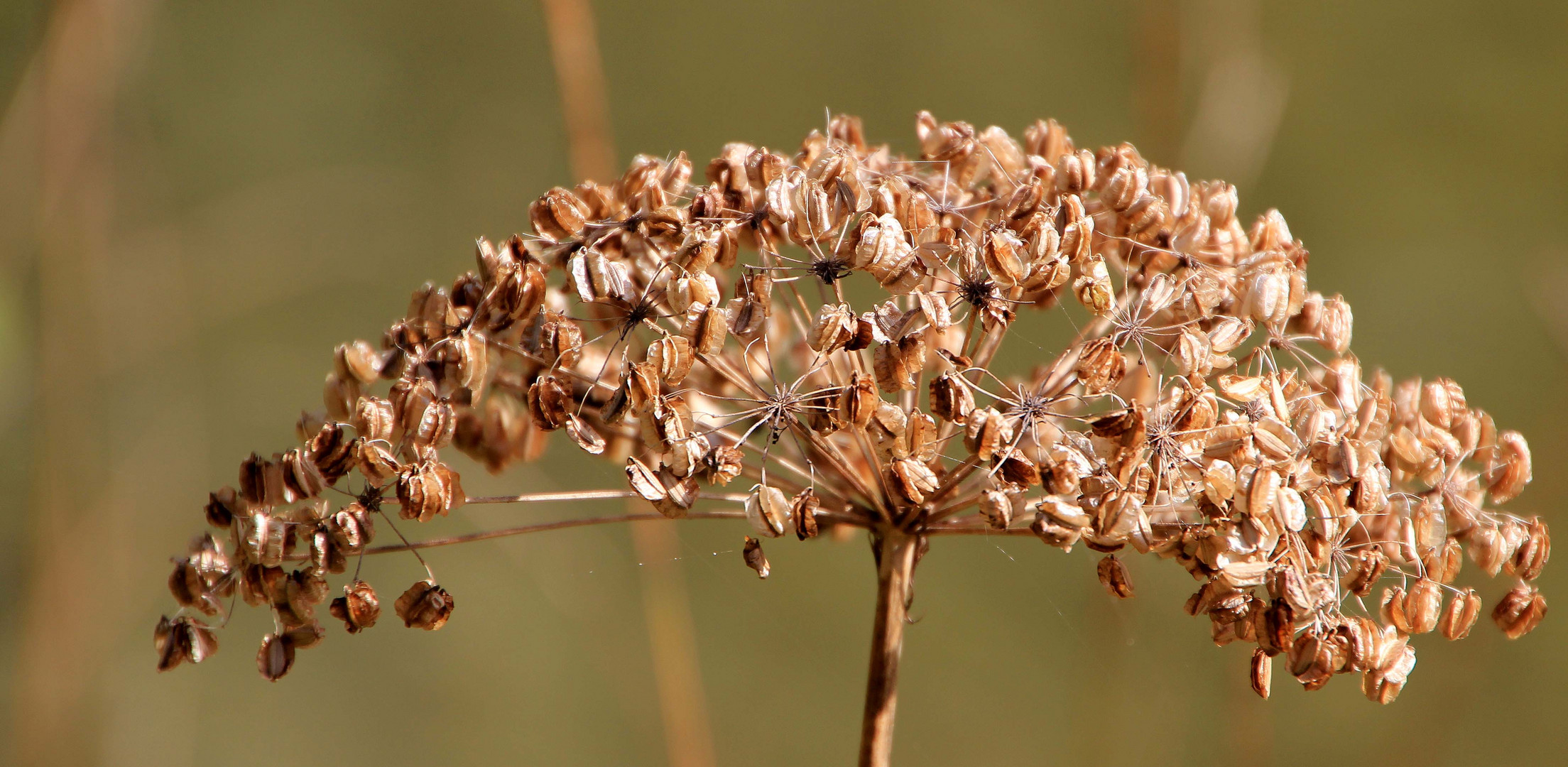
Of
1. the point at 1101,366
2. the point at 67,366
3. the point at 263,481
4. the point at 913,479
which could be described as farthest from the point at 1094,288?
the point at 67,366

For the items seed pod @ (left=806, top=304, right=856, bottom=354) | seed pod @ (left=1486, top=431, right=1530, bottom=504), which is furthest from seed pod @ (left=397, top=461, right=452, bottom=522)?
seed pod @ (left=1486, top=431, right=1530, bottom=504)

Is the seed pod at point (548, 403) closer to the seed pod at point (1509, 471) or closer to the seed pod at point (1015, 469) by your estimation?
the seed pod at point (1015, 469)

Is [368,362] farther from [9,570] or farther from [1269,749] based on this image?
[1269,749]

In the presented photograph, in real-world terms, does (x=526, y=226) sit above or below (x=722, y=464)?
above

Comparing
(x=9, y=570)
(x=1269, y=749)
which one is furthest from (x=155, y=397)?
(x=1269, y=749)

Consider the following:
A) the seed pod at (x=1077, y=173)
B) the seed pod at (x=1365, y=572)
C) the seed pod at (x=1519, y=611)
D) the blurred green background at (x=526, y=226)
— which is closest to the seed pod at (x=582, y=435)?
the seed pod at (x=1077, y=173)

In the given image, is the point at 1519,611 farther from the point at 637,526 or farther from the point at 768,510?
the point at 637,526

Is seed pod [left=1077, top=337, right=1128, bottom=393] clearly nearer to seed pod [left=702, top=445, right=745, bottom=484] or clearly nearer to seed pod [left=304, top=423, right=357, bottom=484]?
seed pod [left=702, top=445, right=745, bottom=484]

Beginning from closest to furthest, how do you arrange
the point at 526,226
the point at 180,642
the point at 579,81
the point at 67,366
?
the point at 180,642 → the point at 579,81 → the point at 67,366 → the point at 526,226
